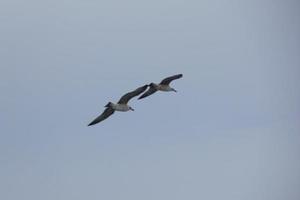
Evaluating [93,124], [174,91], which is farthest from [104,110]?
[174,91]

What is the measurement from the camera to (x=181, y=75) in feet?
278

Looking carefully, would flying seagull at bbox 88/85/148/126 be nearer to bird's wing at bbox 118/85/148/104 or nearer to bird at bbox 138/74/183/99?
bird's wing at bbox 118/85/148/104

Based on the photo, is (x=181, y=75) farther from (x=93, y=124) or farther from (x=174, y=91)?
(x=93, y=124)

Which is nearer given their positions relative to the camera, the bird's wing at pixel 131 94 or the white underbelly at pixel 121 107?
the bird's wing at pixel 131 94

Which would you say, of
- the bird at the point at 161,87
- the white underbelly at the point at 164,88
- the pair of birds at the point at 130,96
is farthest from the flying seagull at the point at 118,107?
the white underbelly at the point at 164,88

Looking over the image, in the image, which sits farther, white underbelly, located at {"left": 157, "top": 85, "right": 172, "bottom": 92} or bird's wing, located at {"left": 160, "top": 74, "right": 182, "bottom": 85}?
white underbelly, located at {"left": 157, "top": 85, "right": 172, "bottom": 92}

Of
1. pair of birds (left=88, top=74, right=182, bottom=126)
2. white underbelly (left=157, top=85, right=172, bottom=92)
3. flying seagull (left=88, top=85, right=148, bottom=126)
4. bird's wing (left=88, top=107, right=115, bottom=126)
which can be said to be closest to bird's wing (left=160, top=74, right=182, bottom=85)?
pair of birds (left=88, top=74, right=182, bottom=126)

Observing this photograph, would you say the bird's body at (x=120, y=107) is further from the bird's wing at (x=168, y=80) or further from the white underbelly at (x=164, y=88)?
the bird's wing at (x=168, y=80)

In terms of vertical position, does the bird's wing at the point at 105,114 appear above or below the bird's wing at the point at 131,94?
below

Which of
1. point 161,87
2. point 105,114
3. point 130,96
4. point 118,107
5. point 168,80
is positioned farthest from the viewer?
point 105,114

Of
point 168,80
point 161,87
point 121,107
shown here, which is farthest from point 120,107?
point 168,80

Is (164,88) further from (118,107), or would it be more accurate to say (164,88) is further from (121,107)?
(118,107)

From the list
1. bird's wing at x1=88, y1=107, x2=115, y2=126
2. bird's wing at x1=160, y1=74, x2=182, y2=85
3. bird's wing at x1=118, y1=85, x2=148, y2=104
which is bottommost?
bird's wing at x1=88, y1=107, x2=115, y2=126

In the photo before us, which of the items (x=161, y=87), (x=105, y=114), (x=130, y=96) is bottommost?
(x=105, y=114)
